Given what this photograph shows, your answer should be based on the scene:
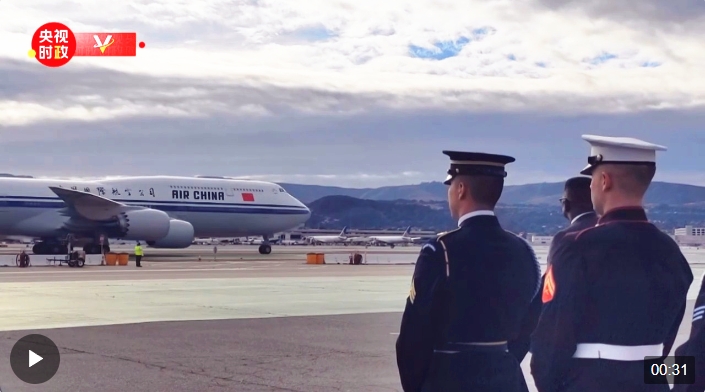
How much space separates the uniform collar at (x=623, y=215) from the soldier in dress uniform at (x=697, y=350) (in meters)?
0.55

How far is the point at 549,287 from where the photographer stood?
3545 millimetres

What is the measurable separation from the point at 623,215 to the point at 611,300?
36cm

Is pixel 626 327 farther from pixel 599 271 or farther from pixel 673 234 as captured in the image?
pixel 673 234

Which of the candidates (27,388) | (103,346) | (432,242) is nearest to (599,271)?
(432,242)

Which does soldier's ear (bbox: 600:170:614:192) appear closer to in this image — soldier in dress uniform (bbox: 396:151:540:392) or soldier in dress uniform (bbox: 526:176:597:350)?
soldier in dress uniform (bbox: 526:176:597:350)

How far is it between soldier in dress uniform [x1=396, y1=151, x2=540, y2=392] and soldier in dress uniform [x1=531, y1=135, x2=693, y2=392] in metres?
0.18

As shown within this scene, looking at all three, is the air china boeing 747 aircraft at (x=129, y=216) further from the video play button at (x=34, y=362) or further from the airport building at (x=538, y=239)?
the airport building at (x=538, y=239)

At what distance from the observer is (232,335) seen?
453 inches

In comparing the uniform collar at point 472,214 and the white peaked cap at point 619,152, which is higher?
the white peaked cap at point 619,152

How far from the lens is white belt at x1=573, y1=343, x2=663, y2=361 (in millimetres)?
3506

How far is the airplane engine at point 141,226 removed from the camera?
33547 mm

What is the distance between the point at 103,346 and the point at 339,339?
2844mm

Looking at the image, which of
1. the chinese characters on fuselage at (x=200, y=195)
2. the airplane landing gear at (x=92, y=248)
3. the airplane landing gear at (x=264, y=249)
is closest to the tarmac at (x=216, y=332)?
the chinese characters on fuselage at (x=200, y=195)

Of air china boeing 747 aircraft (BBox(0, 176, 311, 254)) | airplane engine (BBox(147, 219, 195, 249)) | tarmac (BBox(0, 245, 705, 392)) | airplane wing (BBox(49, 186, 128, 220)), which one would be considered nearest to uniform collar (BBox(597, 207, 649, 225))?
tarmac (BBox(0, 245, 705, 392))
